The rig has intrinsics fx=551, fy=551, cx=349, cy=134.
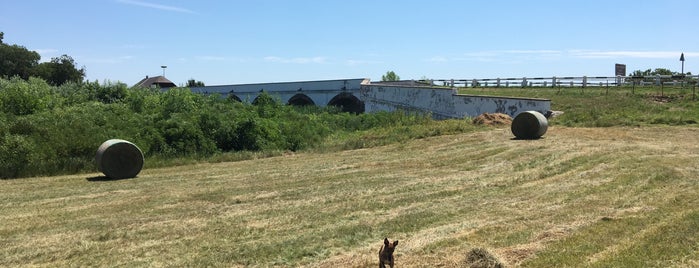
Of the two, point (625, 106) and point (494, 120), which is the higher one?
point (625, 106)

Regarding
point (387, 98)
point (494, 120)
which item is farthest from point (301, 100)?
point (494, 120)

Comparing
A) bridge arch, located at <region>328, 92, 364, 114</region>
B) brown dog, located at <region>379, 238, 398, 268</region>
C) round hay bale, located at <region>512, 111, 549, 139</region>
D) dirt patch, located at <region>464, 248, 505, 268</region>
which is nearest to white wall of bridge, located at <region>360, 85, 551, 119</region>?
round hay bale, located at <region>512, 111, 549, 139</region>

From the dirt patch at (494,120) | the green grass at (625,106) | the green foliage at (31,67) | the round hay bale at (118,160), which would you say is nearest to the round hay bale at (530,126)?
the green grass at (625,106)

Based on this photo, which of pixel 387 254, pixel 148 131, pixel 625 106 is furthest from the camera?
pixel 625 106

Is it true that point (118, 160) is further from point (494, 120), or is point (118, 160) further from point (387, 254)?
point (494, 120)

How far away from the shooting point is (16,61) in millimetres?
98125

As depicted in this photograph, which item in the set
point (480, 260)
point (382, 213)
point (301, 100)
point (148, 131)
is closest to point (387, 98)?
point (301, 100)

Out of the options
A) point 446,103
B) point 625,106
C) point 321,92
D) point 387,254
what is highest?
point 321,92

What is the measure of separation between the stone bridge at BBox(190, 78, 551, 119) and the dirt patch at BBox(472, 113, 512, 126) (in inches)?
56.8

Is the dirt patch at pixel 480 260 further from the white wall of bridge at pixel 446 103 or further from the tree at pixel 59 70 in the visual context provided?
the tree at pixel 59 70

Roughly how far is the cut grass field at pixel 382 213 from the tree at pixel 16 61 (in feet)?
310

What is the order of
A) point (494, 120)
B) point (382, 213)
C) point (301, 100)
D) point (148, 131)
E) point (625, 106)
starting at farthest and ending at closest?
point (301, 100) < point (625, 106) < point (494, 120) < point (148, 131) < point (382, 213)

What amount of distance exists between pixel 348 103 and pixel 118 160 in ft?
150

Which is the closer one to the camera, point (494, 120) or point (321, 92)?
point (494, 120)
